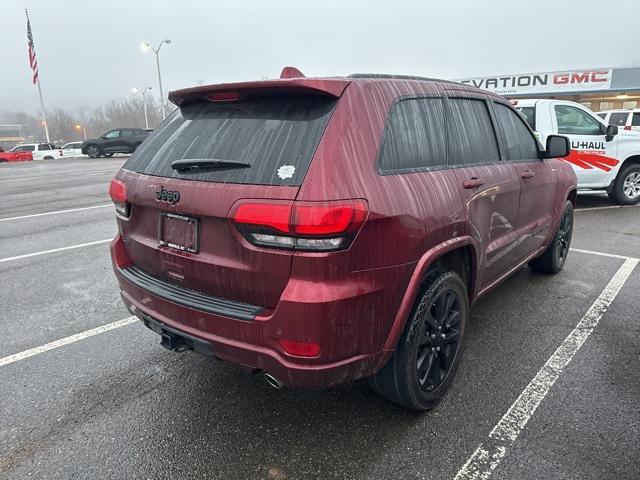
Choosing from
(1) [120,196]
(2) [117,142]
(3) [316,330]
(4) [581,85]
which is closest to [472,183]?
(3) [316,330]

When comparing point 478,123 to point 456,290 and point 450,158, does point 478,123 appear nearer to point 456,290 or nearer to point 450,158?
point 450,158

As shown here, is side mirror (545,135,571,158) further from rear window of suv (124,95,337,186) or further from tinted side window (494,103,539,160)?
rear window of suv (124,95,337,186)

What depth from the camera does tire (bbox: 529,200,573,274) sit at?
4781 mm

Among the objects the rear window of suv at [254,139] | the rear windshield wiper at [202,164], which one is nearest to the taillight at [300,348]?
the rear window of suv at [254,139]

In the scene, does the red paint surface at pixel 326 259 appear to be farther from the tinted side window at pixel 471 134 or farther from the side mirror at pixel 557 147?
the side mirror at pixel 557 147

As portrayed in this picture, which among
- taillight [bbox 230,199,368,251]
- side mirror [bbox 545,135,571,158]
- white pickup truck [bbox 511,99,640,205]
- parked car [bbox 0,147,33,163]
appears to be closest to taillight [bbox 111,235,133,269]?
taillight [bbox 230,199,368,251]

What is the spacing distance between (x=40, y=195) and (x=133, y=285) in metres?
10.5

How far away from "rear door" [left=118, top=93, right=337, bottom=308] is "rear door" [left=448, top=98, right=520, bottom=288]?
1.10 meters

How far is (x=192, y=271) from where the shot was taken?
231 cm

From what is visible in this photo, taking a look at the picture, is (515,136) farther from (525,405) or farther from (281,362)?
(281,362)

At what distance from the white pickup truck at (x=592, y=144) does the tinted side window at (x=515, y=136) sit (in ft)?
15.0

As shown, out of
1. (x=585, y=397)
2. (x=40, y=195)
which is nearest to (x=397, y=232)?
(x=585, y=397)

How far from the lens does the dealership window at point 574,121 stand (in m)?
8.31

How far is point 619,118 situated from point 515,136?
1426cm
